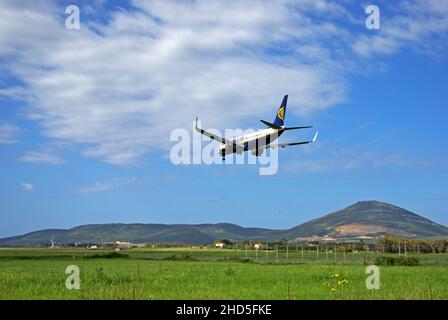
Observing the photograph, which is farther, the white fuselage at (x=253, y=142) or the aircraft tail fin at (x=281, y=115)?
the aircraft tail fin at (x=281, y=115)

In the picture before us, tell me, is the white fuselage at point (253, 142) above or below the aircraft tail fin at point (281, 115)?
below

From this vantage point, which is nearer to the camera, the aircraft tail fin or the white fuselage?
the white fuselage

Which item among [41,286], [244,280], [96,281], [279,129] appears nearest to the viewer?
[41,286]

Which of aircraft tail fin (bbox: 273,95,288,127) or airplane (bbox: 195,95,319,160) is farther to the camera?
aircraft tail fin (bbox: 273,95,288,127)

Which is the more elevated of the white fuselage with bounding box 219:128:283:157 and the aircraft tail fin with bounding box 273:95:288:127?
the aircraft tail fin with bounding box 273:95:288:127
